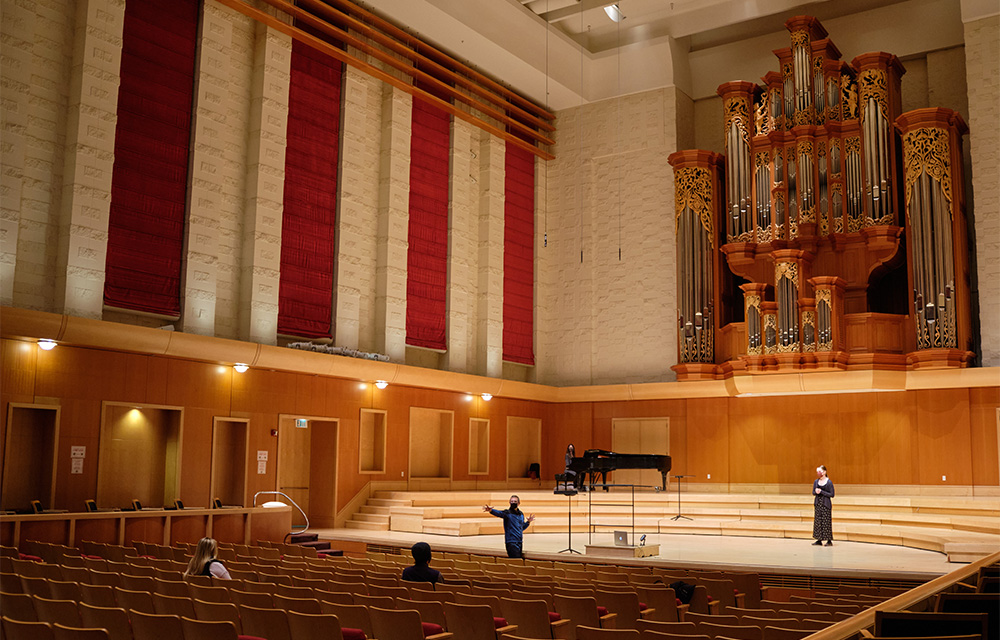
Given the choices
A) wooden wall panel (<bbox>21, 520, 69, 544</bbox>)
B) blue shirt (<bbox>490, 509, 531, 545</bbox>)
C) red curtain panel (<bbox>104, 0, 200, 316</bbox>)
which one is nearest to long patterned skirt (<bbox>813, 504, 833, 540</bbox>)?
blue shirt (<bbox>490, 509, 531, 545</bbox>)

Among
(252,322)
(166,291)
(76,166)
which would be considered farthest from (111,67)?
(252,322)

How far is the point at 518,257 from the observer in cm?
2033

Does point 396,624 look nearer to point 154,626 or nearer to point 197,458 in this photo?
point 154,626

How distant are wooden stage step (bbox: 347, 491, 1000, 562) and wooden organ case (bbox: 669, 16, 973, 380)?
241 centimetres

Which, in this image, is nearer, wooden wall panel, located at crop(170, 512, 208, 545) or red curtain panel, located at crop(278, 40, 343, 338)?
wooden wall panel, located at crop(170, 512, 208, 545)

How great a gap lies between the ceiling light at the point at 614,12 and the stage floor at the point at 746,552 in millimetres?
10742

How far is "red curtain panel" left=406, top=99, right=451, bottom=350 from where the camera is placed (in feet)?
58.2

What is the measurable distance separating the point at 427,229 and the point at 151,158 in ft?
19.4

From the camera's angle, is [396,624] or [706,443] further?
[706,443]

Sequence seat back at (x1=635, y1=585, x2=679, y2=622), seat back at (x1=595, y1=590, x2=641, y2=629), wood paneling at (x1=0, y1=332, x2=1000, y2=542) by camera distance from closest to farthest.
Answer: seat back at (x1=595, y1=590, x2=641, y2=629)
seat back at (x1=635, y1=585, x2=679, y2=622)
wood paneling at (x1=0, y1=332, x2=1000, y2=542)

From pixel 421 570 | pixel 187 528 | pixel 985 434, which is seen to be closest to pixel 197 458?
pixel 187 528

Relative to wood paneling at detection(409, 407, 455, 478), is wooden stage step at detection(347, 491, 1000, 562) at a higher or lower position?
lower

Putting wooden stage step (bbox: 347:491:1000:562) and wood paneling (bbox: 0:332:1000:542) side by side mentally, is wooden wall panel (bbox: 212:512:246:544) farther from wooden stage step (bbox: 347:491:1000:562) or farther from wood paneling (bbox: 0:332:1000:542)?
wooden stage step (bbox: 347:491:1000:562)

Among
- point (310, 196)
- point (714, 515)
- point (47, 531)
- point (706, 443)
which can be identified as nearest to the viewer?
point (47, 531)
